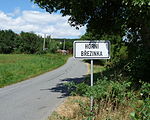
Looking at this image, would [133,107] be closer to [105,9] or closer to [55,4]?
[55,4]

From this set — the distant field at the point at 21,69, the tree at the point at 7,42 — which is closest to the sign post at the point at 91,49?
the distant field at the point at 21,69

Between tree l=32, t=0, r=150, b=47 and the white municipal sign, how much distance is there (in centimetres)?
138

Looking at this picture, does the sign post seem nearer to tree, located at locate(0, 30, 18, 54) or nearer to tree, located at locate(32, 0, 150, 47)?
tree, located at locate(32, 0, 150, 47)

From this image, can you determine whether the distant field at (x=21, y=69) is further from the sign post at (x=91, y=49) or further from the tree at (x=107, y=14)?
the sign post at (x=91, y=49)

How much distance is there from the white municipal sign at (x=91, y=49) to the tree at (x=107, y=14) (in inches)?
54.5

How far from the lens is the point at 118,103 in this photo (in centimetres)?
577

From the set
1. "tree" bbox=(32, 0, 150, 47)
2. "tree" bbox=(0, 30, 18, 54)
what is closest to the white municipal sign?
"tree" bbox=(32, 0, 150, 47)

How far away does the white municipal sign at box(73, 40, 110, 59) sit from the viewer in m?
6.00

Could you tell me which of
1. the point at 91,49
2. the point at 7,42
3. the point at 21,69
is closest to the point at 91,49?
the point at 91,49

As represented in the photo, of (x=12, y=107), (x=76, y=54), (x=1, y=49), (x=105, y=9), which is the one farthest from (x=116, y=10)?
(x=1, y=49)

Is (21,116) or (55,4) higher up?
(55,4)

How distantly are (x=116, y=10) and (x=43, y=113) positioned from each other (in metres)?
5.05

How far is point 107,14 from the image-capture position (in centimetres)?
1041

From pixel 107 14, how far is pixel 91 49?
4.78 meters
